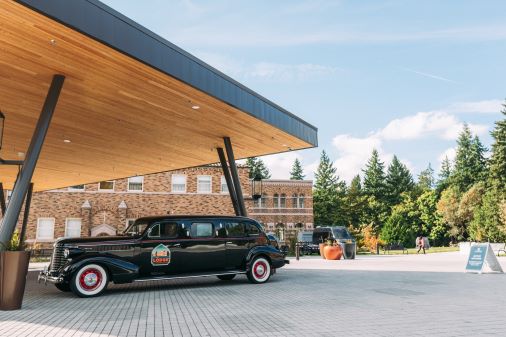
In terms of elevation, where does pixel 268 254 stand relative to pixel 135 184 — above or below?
below

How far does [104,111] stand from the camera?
37.3ft

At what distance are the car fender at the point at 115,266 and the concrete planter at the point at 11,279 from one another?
141 cm

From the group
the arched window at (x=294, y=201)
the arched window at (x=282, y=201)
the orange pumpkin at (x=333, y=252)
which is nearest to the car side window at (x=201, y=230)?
the orange pumpkin at (x=333, y=252)

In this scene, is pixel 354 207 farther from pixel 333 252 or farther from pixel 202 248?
pixel 202 248

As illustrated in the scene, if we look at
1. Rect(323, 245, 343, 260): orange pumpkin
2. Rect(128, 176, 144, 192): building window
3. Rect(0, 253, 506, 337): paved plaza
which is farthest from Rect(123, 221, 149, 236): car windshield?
Rect(128, 176, 144, 192): building window

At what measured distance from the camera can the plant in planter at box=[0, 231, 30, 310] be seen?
→ 7.61 meters

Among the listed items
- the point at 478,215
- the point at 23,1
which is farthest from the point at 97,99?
the point at 478,215

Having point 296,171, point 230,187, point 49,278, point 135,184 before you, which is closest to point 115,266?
point 49,278

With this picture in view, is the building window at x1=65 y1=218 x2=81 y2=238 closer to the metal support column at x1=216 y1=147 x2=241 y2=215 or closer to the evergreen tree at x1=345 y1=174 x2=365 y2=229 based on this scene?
the metal support column at x1=216 y1=147 x2=241 y2=215

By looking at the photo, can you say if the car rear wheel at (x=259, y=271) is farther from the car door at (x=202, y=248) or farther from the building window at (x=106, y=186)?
the building window at (x=106, y=186)

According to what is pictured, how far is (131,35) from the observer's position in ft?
25.9

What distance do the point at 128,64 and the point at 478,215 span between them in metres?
45.0

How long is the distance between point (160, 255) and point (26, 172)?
144 inches

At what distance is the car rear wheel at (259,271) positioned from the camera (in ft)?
37.9
